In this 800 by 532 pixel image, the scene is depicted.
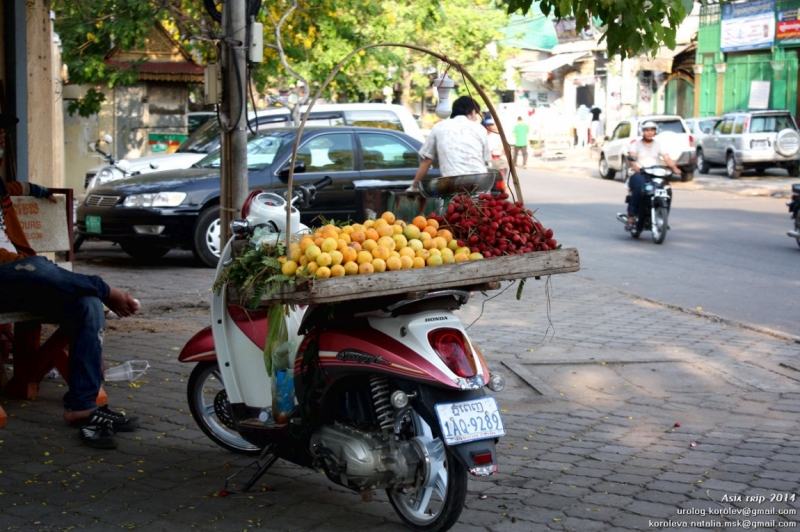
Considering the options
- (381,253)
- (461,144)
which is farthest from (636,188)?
(381,253)

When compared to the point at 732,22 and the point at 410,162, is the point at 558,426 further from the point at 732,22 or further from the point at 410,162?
the point at 732,22

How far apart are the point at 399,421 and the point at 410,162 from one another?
27.6 feet

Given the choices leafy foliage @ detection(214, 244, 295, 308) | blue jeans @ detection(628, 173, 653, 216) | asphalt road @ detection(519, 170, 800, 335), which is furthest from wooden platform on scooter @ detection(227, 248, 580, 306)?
blue jeans @ detection(628, 173, 653, 216)

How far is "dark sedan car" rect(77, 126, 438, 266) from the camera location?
10891mm

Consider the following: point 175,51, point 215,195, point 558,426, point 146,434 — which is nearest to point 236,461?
point 146,434

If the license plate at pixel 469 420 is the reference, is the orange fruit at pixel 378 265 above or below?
above

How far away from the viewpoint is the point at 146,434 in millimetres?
5074

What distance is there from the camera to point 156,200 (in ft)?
35.7

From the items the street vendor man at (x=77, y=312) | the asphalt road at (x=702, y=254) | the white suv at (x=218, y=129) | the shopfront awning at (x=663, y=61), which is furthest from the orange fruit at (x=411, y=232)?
the shopfront awning at (x=663, y=61)

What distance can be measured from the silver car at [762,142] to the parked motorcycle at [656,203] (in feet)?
41.5

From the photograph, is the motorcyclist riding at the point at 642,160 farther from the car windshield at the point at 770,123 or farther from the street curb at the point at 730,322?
the car windshield at the point at 770,123

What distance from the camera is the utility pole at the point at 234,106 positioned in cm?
741

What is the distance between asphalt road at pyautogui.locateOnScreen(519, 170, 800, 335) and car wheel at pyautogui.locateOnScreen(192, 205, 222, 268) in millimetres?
4444

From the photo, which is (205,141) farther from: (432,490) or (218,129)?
(432,490)
